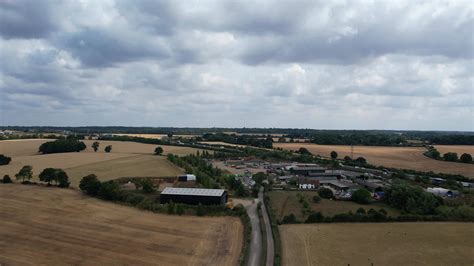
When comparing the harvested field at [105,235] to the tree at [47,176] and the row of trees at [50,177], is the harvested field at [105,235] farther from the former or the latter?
the tree at [47,176]

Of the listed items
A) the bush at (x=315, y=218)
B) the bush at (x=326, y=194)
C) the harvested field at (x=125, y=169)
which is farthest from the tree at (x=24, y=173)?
the bush at (x=326, y=194)

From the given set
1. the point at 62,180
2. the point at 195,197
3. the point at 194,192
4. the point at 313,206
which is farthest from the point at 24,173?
the point at 313,206

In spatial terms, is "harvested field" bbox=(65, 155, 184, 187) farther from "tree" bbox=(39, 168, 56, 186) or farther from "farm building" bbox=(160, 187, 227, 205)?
"farm building" bbox=(160, 187, 227, 205)

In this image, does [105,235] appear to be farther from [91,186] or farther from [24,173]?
[24,173]

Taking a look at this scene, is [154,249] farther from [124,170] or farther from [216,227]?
[124,170]

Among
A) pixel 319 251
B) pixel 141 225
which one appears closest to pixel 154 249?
pixel 141 225

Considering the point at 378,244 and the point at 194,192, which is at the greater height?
the point at 194,192
